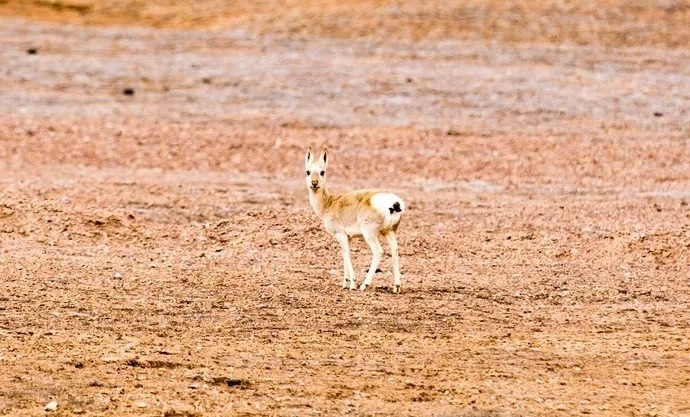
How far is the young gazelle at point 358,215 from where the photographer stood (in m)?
11.5

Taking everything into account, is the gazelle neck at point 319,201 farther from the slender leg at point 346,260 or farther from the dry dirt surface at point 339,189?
the dry dirt surface at point 339,189

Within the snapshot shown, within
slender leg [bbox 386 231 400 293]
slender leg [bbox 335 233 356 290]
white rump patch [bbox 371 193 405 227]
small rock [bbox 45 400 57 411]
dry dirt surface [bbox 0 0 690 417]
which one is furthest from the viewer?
slender leg [bbox 335 233 356 290]

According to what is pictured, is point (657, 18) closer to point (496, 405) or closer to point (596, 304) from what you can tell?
point (596, 304)

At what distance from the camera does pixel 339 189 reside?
1898 cm

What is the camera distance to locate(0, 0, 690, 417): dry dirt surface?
9.44m

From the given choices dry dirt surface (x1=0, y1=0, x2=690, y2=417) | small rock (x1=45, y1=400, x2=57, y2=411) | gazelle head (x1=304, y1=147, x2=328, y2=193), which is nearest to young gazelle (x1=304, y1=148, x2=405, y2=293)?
gazelle head (x1=304, y1=147, x2=328, y2=193)

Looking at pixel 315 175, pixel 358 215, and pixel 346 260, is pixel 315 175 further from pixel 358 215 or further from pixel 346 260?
pixel 346 260

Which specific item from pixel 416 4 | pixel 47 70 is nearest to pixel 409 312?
pixel 47 70

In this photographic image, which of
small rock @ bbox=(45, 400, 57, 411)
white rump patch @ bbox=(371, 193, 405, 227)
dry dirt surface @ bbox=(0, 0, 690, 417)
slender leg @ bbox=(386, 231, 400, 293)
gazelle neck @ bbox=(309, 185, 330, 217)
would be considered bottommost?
dry dirt surface @ bbox=(0, 0, 690, 417)

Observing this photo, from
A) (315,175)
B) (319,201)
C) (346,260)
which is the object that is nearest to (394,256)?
(346,260)

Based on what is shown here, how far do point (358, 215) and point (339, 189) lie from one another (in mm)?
7359

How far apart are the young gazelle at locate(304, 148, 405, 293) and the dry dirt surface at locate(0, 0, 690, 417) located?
0.25m

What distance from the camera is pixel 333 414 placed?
862 centimetres

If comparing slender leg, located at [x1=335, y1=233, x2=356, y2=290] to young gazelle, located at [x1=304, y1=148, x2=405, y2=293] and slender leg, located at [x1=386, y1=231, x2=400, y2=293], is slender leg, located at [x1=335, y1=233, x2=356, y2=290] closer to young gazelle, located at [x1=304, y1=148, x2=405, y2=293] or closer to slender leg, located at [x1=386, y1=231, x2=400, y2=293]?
young gazelle, located at [x1=304, y1=148, x2=405, y2=293]
